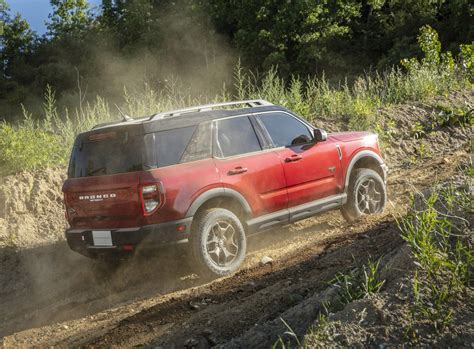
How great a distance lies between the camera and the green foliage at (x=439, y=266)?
136 inches

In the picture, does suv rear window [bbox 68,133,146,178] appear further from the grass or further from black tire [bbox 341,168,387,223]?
black tire [bbox 341,168,387,223]

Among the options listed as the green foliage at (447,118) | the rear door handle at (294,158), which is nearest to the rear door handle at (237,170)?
the rear door handle at (294,158)

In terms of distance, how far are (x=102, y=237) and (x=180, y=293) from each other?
106 centimetres

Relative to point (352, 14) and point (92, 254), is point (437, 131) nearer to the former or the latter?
point (92, 254)

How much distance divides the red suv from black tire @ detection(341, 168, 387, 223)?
2.23 ft

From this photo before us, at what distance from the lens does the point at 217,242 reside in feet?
21.3

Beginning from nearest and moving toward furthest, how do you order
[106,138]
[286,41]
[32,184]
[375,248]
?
[375,248], [106,138], [32,184], [286,41]

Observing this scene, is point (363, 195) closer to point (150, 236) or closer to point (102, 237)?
point (150, 236)

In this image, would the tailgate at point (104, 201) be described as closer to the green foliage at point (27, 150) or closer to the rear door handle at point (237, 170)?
the rear door handle at point (237, 170)

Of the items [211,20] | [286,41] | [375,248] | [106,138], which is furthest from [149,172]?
[211,20]

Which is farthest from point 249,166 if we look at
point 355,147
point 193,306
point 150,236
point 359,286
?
point 359,286

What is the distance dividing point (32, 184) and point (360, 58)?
3191 centimetres

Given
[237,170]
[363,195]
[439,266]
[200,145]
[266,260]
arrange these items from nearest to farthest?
1. [439,266]
2. [200,145]
3. [237,170]
4. [266,260]
5. [363,195]

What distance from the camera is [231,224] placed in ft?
21.6
